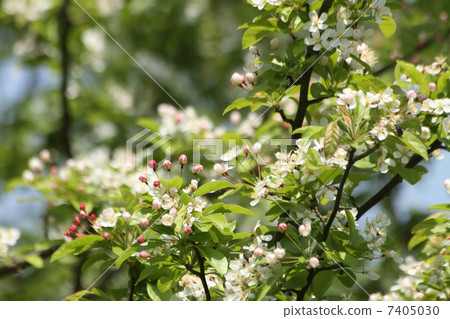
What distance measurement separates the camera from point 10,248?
3252 mm

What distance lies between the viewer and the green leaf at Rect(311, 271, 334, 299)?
81.2 inches

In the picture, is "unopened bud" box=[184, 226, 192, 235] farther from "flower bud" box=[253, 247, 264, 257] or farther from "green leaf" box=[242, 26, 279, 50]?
"green leaf" box=[242, 26, 279, 50]

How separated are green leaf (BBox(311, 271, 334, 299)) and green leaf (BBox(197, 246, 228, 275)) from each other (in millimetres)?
346

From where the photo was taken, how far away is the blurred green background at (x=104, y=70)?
190 inches

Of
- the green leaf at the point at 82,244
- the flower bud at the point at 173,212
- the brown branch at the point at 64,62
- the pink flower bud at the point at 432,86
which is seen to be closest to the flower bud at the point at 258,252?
the flower bud at the point at 173,212

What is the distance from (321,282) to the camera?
6.80ft

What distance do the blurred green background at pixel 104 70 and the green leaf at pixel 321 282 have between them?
99.7 inches

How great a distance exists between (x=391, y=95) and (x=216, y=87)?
3.83m

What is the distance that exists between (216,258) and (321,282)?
0.39 m

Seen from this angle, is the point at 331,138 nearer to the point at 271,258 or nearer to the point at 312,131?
the point at 312,131

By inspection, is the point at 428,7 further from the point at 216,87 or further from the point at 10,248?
the point at 10,248

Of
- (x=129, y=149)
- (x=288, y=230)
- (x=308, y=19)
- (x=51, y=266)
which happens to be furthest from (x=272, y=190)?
(x=51, y=266)

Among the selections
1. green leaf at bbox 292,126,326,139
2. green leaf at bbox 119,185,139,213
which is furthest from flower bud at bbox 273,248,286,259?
green leaf at bbox 119,185,139,213
